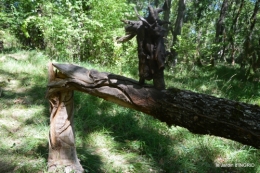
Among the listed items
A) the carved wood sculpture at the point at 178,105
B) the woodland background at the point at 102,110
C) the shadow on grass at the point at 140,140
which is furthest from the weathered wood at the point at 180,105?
the shadow on grass at the point at 140,140

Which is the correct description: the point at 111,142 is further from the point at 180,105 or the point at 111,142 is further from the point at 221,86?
the point at 221,86

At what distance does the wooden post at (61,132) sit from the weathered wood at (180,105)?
21cm

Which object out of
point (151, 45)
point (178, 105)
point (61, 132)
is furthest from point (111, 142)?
point (151, 45)

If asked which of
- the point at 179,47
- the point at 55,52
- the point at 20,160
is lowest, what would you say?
the point at 20,160

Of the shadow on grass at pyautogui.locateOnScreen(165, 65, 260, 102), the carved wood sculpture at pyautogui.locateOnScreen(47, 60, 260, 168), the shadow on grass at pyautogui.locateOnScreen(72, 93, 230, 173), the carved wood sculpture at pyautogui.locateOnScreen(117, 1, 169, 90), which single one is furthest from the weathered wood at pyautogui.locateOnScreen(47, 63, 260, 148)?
the shadow on grass at pyautogui.locateOnScreen(165, 65, 260, 102)

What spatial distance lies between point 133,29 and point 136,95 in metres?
0.65

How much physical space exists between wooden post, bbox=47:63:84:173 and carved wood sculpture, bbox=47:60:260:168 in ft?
0.51

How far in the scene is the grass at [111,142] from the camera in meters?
3.16

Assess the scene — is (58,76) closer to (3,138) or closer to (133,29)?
(133,29)

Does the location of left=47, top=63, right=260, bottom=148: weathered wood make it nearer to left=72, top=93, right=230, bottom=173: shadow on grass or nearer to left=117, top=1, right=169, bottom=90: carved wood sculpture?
left=117, top=1, right=169, bottom=90: carved wood sculpture

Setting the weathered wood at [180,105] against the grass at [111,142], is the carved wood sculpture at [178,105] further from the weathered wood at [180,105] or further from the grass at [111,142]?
the grass at [111,142]

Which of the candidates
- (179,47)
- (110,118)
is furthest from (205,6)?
(110,118)

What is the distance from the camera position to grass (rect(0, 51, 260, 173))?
124 inches

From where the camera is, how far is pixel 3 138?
3.55 m
